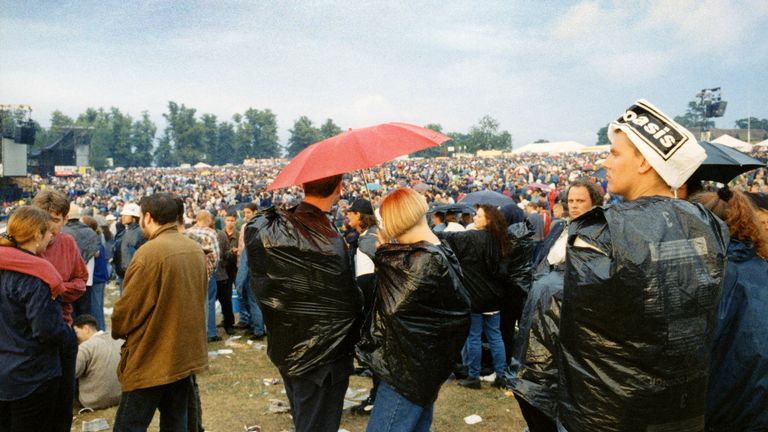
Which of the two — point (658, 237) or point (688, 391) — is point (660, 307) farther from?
point (688, 391)

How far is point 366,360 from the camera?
2.62 meters

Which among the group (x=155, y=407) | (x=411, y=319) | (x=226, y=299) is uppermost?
(x=411, y=319)

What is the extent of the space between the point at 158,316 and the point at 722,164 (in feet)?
13.0

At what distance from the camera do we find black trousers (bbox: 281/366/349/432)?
8.93ft

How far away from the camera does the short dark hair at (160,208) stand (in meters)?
3.25

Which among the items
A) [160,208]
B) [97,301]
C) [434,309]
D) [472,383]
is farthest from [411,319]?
[97,301]

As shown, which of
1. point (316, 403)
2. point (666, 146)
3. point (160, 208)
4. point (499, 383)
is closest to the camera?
point (666, 146)

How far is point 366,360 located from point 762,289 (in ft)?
6.20

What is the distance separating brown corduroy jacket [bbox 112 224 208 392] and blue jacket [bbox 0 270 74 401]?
1.17 feet

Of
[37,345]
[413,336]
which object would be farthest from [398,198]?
[37,345]

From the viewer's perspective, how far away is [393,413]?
8.45ft

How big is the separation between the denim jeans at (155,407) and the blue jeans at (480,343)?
2.99m

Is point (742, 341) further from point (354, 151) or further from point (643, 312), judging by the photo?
point (354, 151)

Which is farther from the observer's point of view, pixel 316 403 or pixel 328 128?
pixel 328 128
